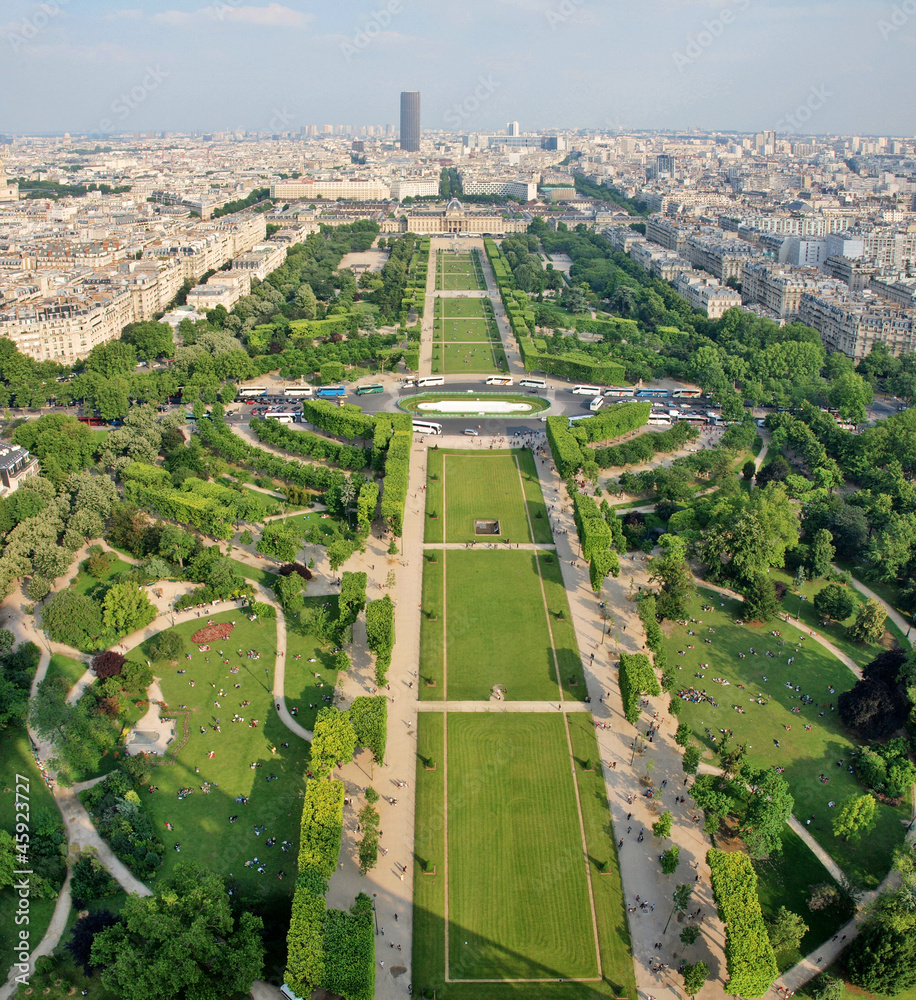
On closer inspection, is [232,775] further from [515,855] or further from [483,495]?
[483,495]

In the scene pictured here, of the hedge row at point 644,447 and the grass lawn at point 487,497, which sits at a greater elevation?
the hedge row at point 644,447

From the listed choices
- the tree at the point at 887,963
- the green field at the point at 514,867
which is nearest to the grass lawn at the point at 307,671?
the green field at the point at 514,867

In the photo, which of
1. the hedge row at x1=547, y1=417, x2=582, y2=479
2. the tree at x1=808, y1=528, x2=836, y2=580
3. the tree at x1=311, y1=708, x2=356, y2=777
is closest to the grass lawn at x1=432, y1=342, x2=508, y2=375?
the hedge row at x1=547, y1=417, x2=582, y2=479

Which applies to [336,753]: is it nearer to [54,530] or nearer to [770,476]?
[54,530]

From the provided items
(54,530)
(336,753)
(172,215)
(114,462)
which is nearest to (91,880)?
(336,753)

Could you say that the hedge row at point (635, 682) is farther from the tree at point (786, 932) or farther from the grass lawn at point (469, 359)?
the grass lawn at point (469, 359)
